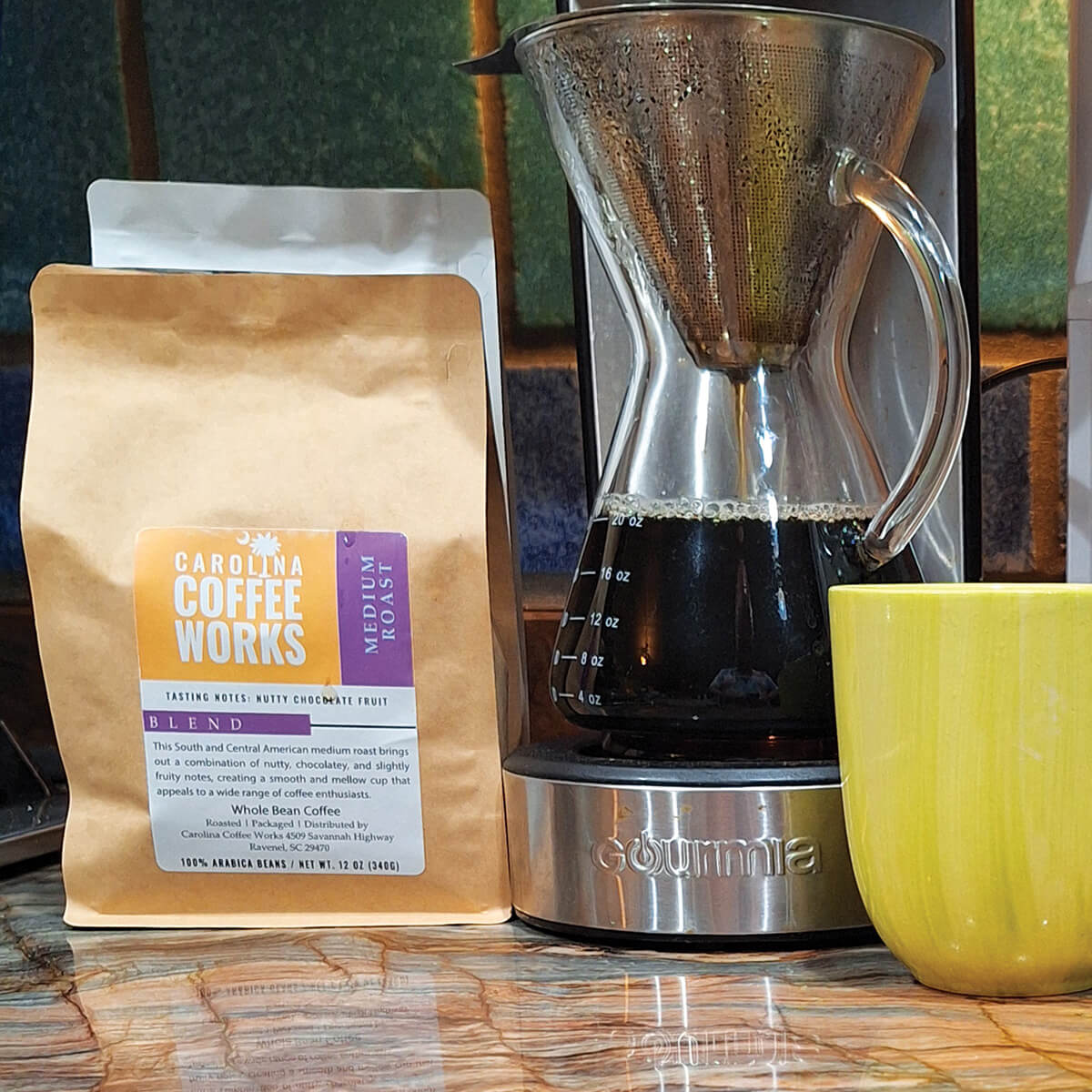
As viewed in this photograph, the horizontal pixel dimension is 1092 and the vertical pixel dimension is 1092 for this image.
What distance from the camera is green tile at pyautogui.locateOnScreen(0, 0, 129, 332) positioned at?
87 centimetres

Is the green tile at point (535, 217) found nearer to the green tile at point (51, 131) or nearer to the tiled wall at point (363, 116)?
the tiled wall at point (363, 116)

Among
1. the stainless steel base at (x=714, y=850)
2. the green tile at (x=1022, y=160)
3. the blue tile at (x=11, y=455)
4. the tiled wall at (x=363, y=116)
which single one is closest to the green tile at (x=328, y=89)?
the tiled wall at (x=363, y=116)

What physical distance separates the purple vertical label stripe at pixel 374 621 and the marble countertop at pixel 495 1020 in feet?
0.38

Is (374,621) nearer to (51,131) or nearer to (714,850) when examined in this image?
(714,850)

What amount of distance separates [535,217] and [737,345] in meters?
0.29

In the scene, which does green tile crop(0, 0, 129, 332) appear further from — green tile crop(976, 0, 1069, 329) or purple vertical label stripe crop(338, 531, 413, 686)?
green tile crop(976, 0, 1069, 329)

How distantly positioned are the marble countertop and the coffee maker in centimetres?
4

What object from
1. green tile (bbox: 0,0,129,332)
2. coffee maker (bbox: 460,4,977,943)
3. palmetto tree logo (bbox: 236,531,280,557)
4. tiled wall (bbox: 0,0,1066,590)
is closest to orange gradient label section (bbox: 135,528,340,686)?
palmetto tree logo (bbox: 236,531,280,557)

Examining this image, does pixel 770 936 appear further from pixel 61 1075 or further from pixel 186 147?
pixel 186 147

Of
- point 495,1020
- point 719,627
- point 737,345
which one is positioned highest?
point 737,345

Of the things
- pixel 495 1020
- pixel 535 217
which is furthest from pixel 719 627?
pixel 535 217

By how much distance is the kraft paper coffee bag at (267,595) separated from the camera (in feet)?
2.07

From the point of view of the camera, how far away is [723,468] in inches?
23.2

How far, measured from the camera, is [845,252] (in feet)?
1.96
